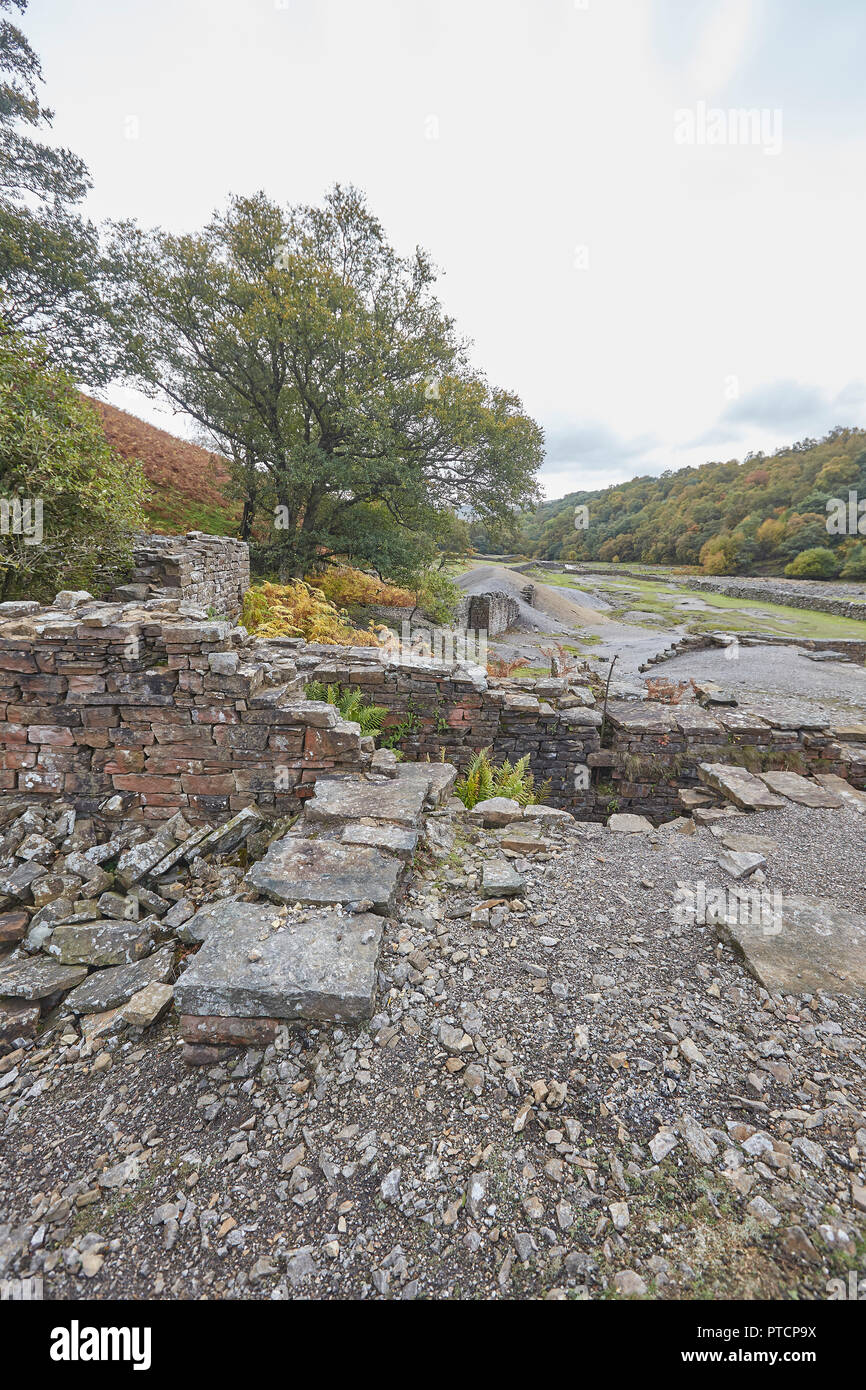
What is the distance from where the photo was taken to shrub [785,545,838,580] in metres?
34.7

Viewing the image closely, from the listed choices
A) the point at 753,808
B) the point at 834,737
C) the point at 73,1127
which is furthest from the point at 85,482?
the point at 834,737

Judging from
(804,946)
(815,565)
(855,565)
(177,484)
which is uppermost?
(815,565)

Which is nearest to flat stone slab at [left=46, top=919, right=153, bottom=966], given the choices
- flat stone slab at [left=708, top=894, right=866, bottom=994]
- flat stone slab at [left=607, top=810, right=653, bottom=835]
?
flat stone slab at [left=708, top=894, right=866, bottom=994]

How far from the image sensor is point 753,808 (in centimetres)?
505

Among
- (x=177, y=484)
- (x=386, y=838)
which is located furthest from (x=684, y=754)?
(x=177, y=484)

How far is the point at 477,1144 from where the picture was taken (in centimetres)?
198

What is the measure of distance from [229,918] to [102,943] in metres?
1.03

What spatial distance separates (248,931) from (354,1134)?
1.09m

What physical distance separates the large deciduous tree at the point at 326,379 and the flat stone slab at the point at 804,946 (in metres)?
12.2

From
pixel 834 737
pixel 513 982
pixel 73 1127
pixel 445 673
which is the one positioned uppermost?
pixel 445 673

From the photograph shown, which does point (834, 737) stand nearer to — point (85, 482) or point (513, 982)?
point (513, 982)

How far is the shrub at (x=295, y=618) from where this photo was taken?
923cm

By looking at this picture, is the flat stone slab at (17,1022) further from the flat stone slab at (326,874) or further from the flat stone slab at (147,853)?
the flat stone slab at (326,874)

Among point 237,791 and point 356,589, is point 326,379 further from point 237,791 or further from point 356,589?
point 237,791
